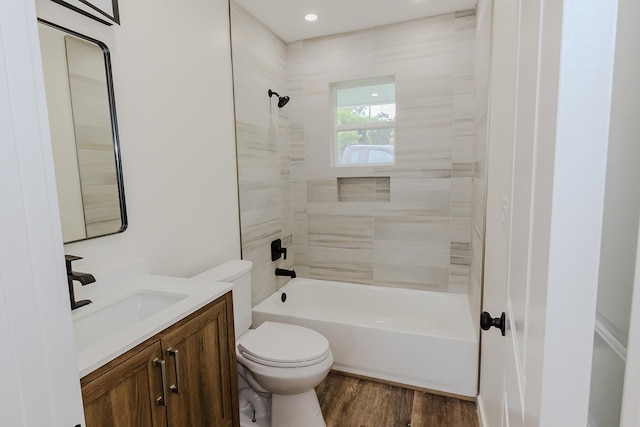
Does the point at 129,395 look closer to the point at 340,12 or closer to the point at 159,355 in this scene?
the point at 159,355

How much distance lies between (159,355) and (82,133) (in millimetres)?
910

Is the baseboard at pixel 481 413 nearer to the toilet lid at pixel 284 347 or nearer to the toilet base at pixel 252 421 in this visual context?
the toilet lid at pixel 284 347

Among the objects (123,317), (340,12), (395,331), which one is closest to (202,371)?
(123,317)

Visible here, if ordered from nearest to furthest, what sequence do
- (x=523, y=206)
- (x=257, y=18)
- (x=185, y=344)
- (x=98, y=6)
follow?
(x=523, y=206) → (x=185, y=344) → (x=98, y=6) → (x=257, y=18)

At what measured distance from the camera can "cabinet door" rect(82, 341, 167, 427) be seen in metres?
0.87

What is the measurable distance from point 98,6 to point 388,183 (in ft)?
7.04

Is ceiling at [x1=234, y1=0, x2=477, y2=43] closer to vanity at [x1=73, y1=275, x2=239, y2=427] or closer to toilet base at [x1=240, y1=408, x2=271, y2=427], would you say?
vanity at [x1=73, y1=275, x2=239, y2=427]

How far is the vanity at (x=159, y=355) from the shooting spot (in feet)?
3.01

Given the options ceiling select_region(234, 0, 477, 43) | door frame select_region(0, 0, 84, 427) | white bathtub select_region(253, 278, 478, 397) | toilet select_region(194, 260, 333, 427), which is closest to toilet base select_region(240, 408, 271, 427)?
toilet select_region(194, 260, 333, 427)

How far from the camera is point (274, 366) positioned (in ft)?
5.45

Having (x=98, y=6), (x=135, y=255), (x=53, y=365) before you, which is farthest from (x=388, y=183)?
(x=53, y=365)

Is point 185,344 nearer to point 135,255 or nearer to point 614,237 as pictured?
point 135,255

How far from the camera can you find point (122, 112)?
4.79 ft

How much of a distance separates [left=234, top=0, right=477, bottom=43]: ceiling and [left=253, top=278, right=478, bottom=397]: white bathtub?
2143 millimetres
